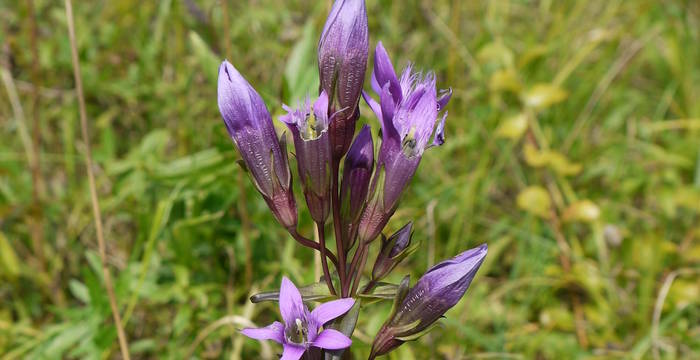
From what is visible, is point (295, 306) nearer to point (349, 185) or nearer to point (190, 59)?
point (349, 185)

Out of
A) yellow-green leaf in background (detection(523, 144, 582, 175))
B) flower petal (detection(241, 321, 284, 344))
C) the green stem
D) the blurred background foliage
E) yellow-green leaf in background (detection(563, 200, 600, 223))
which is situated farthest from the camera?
yellow-green leaf in background (detection(523, 144, 582, 175))

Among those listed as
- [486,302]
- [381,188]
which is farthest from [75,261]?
[381,188]

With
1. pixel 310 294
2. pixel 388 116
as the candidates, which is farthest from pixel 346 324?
pixel 388 116

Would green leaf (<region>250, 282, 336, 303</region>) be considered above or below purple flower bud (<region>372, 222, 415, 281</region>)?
below

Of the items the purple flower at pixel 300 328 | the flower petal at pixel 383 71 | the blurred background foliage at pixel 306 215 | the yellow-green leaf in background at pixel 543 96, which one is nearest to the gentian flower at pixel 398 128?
the flower petal at pixel 383 71

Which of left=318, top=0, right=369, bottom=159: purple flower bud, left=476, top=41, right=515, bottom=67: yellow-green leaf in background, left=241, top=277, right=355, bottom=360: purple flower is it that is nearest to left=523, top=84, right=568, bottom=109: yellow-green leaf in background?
left=476, top=41, right=515, bottom=67: yellow-green leaf in background

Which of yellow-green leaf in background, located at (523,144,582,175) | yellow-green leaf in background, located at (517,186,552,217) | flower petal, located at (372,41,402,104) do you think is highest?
flower petal, located at (372,41,402,104)

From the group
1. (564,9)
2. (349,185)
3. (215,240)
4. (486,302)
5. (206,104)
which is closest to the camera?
(349,185)

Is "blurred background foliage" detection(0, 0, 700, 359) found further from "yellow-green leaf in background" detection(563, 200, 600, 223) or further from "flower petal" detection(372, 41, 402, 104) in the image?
"flower petal" detection(372, 41, 402, 104)
